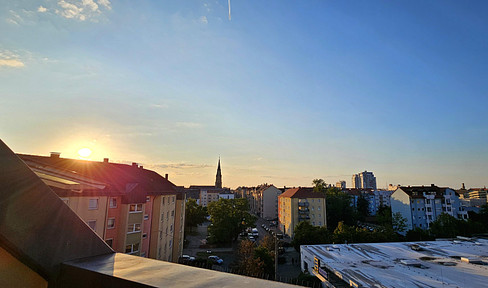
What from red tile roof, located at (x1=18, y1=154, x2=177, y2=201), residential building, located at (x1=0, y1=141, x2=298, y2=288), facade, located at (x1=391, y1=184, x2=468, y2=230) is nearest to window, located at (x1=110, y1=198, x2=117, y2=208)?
red tile roof, located at (x1=18, y1=154, x2=177, y2=201)

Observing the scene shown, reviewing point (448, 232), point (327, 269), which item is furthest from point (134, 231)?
point (448, 232)

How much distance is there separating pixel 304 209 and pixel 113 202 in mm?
41321

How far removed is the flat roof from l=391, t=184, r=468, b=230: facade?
2167 centimetres

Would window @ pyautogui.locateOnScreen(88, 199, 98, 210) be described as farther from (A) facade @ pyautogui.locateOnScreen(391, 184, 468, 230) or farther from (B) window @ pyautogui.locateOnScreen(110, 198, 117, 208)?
(A) facade @ pyautogui.locateOnScreen(391, 184, 468, 230)

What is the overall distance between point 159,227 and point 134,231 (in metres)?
3.33

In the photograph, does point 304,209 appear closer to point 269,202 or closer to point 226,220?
point 226,220

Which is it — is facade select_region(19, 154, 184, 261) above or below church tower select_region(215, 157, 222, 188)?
below

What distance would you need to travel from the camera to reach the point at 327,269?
20641mm

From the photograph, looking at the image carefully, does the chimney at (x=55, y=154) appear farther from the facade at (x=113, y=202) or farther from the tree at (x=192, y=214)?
the tree at (x=192, y=214)

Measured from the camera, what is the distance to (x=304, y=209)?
49656 mm

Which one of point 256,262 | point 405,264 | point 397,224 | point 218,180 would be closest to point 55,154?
point 256,262

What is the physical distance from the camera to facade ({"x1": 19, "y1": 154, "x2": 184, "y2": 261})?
12.0 m

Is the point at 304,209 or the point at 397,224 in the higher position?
the point at 304,209

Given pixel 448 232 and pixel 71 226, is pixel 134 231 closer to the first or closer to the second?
pixel 71 226
